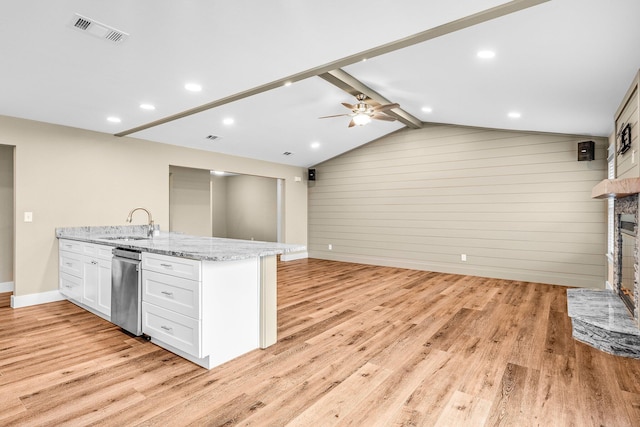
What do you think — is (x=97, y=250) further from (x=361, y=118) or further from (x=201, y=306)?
(x=361, y=118)

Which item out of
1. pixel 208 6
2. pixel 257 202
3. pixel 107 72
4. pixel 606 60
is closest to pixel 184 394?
pixel 208 6

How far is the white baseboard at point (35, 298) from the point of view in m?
4.21

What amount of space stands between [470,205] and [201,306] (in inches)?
216

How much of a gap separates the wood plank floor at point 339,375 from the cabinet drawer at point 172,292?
0.43 metres

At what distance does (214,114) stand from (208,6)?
8.86 ft

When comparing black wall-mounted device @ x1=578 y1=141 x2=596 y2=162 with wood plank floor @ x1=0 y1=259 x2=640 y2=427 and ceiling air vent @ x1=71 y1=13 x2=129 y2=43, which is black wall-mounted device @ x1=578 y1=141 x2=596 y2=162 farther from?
ceiling air vent @ x1=71 y1=13 x2=129 y2=43

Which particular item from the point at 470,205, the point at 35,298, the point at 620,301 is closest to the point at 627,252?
the point at 620,301

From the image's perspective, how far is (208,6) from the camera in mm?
2254

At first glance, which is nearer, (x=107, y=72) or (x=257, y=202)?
(x=107, y=72)

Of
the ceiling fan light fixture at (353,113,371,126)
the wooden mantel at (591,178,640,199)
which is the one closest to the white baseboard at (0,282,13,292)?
the ceiling fan light fixture at (353,113,371,126)

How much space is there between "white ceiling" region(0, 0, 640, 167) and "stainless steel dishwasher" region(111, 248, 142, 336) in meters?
1.77

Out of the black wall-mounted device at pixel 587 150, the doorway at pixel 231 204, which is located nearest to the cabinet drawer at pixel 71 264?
the doorway at pixel 231 204

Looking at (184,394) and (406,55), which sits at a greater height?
(406,55)

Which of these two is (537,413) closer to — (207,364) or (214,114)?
(207,364)
